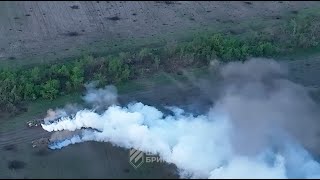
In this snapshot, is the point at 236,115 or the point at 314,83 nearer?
the point at 236,115

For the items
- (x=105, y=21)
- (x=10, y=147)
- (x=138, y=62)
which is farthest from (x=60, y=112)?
(x=105, y=21)

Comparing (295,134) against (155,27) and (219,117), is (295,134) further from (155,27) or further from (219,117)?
(155,27)

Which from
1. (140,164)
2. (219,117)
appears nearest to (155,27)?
(219,117)

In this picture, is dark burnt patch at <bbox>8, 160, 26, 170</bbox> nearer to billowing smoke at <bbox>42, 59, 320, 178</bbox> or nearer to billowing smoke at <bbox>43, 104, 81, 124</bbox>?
billowing smoke at <bbox>42, 59, 320, 178</bbox>

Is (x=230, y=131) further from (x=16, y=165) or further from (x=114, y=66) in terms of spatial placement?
(x=16, y=165)

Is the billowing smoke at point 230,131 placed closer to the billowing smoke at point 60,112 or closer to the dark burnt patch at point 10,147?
the billowing smoke at point 60,112

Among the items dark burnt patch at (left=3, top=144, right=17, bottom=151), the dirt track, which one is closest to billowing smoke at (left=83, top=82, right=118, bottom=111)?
the dirt track

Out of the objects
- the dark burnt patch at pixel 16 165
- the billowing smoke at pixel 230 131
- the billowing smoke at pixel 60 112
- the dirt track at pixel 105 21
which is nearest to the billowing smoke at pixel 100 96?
the billowing smoke at pixel 230 131
